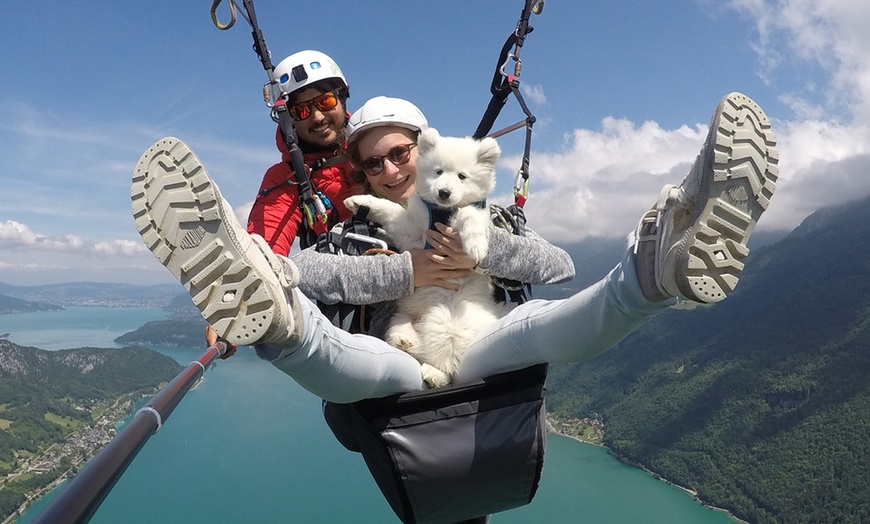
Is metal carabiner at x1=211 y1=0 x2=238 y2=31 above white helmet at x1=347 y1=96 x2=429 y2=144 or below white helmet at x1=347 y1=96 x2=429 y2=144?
above

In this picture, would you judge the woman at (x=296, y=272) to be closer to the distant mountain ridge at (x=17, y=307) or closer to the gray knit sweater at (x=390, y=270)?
the gray knit sweater at (x=390, y=270)

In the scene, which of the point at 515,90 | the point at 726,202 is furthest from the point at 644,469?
the point at 726,202

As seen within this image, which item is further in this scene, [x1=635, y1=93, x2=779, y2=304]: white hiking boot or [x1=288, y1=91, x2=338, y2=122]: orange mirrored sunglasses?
[x1=288, y1=91, x2=338, y2=122]: orange mirrored sunglasses

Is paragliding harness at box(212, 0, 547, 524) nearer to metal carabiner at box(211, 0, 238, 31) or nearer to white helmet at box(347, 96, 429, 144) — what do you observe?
white helmet at box(347, 96, 429, 144)

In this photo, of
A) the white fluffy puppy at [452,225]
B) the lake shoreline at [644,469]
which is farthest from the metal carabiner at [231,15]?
the lake shoreline at [644,469]

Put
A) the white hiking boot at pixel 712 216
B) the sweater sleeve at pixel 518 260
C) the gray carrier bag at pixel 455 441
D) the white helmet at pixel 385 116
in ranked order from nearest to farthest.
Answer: the white hiking boot at pixel 712 216 < the gray carrier bag at pixel 455 441 < the sweater sleeve at pixel 518 260 < the white helmet at pixel 385 116

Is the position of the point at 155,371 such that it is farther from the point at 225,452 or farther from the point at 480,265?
the point at 480,265

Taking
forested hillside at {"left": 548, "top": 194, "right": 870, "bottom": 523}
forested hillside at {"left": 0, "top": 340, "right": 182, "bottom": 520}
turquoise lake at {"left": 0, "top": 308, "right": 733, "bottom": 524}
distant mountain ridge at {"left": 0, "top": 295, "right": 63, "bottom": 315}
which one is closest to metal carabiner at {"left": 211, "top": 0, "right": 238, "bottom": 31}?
turquoise lake at {"left": 0, "top": 308, "right": 733, "bottom": 524}
